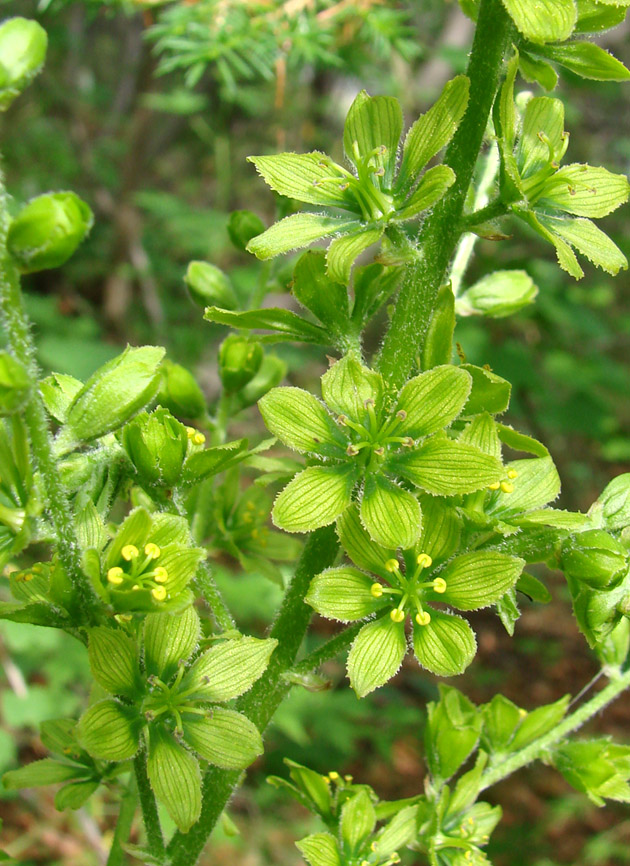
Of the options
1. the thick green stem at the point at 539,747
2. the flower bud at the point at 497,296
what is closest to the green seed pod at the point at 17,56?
the flower bud at the point at 497,296

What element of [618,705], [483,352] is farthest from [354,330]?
[618,705]

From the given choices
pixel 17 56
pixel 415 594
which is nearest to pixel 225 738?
pixel 415 594

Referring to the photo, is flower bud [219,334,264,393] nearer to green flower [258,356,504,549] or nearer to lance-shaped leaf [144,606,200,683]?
green flower [258,356,504,549]

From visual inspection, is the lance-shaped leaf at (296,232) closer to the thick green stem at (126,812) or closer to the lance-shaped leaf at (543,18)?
the lance-shaped leaf at (543,18)

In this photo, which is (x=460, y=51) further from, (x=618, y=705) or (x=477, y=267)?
(x=618, y=705)

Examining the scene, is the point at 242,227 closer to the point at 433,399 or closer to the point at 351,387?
the point at 351,387
